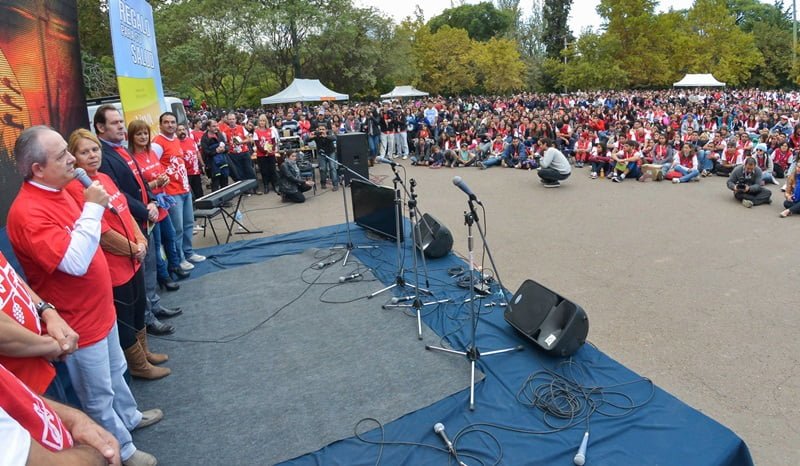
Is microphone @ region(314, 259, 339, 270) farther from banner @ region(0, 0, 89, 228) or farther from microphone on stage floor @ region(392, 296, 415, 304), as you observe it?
banner @ region(0, 0, 89, 228)

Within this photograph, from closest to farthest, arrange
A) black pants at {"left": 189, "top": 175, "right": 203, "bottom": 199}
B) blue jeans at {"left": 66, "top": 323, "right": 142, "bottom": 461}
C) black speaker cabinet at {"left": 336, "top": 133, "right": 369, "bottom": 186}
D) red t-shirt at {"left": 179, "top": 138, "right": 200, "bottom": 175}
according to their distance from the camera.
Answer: blue jeans at {"left": 66, "top": 323, "right": 142, "bottom": 461} → red t-shirt at {"left": 179, "top": 138, "right": 200, "bottom": 175} → black pants at {"left": 189, "top": 175, "right": 203, "bottom": 199} → black speaker cabinet at {"left": 336, "top": 133, "right": 369, "bottom": 186}

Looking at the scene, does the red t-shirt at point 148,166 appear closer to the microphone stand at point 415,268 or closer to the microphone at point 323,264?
the microphone at point 323,264

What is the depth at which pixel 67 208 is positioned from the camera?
90.4 inches

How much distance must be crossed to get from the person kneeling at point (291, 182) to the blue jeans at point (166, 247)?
4.10m

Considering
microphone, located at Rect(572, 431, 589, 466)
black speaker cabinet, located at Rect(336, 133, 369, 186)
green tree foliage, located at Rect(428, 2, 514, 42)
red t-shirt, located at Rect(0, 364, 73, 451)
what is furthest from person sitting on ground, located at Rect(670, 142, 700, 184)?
green tree foliage, located at Rect(428, 2, 514, 42)

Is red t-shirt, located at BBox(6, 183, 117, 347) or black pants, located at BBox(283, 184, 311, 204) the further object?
black pants, located at BBox(283, 184, 311, 204)

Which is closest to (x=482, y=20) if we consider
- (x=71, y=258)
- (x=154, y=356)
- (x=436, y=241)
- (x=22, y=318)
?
(x=436, y=241)

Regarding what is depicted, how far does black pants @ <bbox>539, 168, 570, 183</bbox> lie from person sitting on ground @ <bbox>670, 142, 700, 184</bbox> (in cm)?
259

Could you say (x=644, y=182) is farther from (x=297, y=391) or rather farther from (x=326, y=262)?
(x=297, y=391)

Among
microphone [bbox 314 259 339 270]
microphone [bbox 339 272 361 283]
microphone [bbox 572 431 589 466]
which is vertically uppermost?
microphone [bbox 314 259 339 270]

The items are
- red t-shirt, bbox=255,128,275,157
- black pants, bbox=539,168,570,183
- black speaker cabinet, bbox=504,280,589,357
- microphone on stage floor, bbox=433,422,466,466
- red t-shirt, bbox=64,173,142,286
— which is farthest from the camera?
red t-shirt, bbox=255,128,275,157

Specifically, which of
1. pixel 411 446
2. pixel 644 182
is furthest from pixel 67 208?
pixel 644 182

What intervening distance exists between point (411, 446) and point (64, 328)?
1948 mm

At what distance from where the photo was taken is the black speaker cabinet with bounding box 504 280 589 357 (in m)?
3.68
